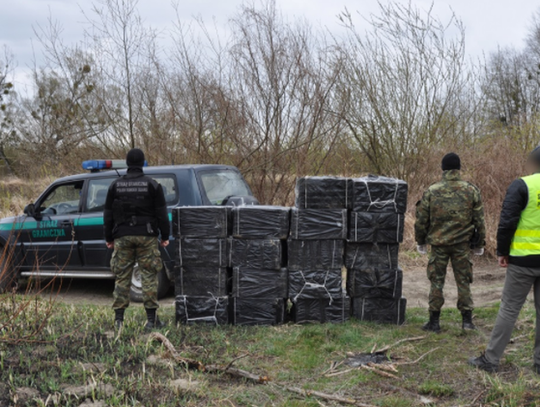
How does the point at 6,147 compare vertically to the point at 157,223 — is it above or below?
above

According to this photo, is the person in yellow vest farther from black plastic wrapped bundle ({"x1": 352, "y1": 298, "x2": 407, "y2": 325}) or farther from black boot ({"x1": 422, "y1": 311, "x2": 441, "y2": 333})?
Answer: black plastic wrapped bundle ({"x1": 352, "y1": 298, "x2": 407, "y2": 325})

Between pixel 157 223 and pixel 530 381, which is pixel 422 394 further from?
pixel 157 223

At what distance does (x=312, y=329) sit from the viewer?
219 inches

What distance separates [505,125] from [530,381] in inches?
476

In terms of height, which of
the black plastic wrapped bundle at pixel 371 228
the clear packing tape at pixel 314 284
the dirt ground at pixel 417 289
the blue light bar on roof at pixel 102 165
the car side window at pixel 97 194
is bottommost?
the dirt ground at pixel 417 289

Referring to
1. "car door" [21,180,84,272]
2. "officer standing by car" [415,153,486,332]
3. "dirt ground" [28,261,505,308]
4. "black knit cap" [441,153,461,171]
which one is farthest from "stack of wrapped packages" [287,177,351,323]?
"car door" [21,180,84,272]

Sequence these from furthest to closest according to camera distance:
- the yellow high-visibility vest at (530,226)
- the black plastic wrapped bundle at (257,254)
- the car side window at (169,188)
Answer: the car side window at (169,188)
the black plastic wrapped bundle at (257,254)
the yellow high-visibility vest at (530,226)

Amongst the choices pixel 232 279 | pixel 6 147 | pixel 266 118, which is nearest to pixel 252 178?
pixel 266 118

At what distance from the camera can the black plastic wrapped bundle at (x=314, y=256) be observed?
5859 mm

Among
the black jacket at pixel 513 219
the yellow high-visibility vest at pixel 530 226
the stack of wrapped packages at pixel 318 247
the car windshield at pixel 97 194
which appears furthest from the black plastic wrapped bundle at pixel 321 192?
the car windshield at pixel 97 194

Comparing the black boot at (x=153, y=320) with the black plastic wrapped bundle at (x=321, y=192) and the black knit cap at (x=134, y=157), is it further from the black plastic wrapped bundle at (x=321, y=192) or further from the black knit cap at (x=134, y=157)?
the black plastic wrapped bundle at (x=321, y=192)

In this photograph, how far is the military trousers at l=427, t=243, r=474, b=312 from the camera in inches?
218

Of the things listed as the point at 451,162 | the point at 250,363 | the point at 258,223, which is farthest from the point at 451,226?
the point at 250,363

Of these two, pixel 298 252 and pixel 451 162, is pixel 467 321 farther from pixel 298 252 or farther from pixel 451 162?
pixel 298 252
